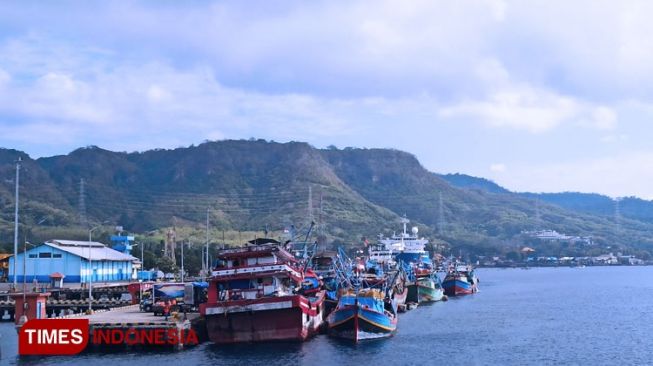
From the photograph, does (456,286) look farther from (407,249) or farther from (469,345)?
(469,345)

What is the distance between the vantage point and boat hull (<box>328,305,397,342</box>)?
218 ft

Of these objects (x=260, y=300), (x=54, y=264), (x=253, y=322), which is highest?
(x=54, y=264)

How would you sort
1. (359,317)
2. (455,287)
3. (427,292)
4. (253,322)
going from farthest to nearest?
(455,287) → (427,292) → (359,317) → (253,322)

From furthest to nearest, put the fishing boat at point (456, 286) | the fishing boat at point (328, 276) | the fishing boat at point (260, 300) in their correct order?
1. the fishing boat at point (456, 286)
2. the fishing boat at point (328, 276)
3. the fishing boat at point (260, 300)

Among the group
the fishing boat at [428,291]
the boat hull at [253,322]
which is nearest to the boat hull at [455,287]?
the fishing boat at [428,291]

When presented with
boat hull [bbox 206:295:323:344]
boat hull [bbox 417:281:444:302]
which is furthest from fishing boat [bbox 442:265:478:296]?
boat hull [bbox 206:295:323:344]

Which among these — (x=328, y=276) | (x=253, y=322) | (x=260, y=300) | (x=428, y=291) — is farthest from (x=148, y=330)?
(x=428, y=291)

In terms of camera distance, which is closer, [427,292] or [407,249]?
[427,292]

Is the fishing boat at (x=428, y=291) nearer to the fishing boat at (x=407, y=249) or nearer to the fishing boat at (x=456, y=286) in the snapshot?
the fishing boat at (x=456, y=286)

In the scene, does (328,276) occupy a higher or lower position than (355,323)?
higher

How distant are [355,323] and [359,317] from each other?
0.60m

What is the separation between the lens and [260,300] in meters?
61.0

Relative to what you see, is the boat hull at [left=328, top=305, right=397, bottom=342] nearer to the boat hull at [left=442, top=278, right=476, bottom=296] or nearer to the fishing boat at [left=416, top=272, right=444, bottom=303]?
the fishing boat at [left=416, top=272, right=444, bottom=303]

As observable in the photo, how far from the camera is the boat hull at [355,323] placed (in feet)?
218
